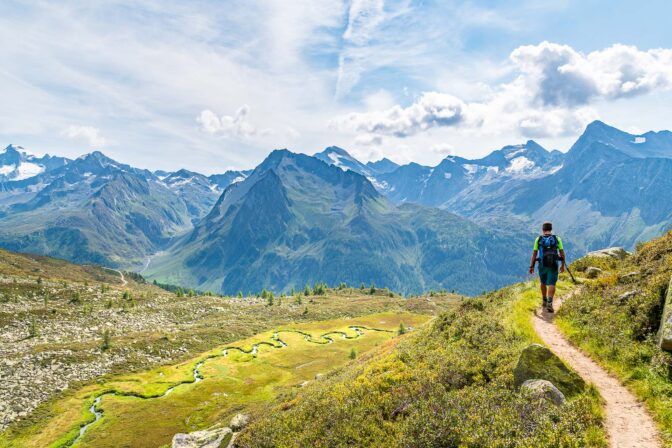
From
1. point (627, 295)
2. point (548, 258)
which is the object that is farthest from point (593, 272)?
point (627, 295)

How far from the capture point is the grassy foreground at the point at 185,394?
54.6 meters

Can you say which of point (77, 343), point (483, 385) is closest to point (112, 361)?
point (77, 343)

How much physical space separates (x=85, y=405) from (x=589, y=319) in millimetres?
73453

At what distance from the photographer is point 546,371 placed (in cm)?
1762

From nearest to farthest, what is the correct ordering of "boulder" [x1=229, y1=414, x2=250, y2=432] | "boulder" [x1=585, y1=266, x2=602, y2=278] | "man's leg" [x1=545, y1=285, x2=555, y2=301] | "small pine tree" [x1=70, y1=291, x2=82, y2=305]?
"man's leg" [x1=545, y1=285, x2=555, y2=301], "boulder" [x1=229, y1=414, x2=250, y2=432], "boulder" [x1=585, y1=266, x2=602, y2=278], "small pine tree" [x1=70, y1=291, x2=82, y2=305]

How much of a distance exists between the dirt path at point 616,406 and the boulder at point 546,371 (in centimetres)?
115

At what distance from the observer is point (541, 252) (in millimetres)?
26688

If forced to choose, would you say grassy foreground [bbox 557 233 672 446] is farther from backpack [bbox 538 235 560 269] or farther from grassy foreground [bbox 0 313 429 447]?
grassy foreground [bbox 0 313 429 447]

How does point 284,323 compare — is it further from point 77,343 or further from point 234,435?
point 234,435

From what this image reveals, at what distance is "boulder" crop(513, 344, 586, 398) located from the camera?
17.0m

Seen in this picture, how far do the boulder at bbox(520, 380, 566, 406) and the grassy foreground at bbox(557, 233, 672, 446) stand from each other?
10.3 ft

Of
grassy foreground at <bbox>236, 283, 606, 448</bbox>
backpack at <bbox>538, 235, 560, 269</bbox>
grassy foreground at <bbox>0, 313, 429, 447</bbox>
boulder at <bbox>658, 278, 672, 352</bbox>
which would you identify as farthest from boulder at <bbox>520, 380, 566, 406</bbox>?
grassy foreground at <bbox>0, 313, 429, 447</bbox>

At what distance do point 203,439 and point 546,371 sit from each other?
25.8 meters

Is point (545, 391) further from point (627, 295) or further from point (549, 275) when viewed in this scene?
point (549, 275)
